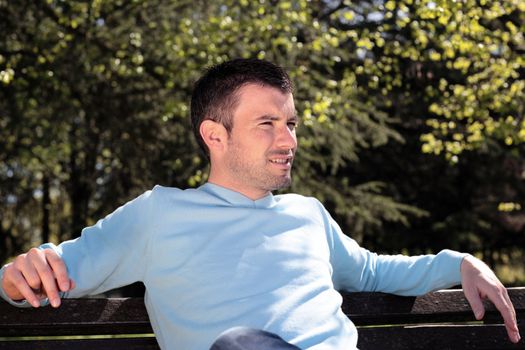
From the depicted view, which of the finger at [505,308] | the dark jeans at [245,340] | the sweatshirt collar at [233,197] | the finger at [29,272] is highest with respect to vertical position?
the sweatshirt collar at [233,197]

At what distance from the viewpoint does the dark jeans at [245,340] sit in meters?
2.01

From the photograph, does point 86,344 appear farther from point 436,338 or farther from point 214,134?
point 436,338

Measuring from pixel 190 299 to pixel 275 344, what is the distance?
1.28 ft

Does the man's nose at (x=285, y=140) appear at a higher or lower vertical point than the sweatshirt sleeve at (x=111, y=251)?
higher

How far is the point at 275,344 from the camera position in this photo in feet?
6.85

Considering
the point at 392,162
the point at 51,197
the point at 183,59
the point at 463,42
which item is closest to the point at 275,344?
the point at 463,42

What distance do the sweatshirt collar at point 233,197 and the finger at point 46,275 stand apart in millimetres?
600

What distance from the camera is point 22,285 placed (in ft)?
7.13

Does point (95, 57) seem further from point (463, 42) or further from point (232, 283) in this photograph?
point (232, 283)

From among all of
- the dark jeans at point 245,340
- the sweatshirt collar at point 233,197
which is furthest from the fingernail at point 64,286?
the sweatshirt collar at point 233,197

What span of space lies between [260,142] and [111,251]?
1.87 ft

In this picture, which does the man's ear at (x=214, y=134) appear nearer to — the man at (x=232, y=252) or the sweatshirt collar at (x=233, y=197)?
the man at (x=232, y=252)

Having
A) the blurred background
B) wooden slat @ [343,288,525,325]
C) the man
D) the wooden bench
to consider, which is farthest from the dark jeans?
the blurred background

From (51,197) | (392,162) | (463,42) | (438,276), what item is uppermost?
(463,42)
